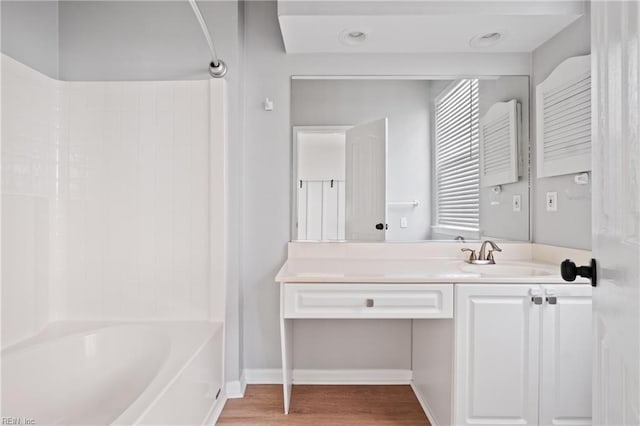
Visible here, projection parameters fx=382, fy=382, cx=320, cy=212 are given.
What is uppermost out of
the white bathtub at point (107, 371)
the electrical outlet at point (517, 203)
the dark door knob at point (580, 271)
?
the electrical outlet at point (517, 203)

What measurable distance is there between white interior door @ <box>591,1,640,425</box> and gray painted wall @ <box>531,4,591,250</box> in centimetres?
136

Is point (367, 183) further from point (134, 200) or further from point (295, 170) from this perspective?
point (134, 200)

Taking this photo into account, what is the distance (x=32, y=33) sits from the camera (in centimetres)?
201

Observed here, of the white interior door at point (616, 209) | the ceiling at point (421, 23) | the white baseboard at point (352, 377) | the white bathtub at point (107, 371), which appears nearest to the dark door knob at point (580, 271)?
the white interior door at point (616, 209)

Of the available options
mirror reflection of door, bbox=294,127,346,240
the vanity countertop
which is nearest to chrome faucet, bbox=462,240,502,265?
the vanity countertop

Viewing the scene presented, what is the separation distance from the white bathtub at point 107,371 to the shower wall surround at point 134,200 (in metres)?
0.18

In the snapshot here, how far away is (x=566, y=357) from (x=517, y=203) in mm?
981

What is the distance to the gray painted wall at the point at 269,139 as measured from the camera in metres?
2.38

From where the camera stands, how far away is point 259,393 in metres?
2.26

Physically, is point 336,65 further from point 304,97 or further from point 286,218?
point 286,218

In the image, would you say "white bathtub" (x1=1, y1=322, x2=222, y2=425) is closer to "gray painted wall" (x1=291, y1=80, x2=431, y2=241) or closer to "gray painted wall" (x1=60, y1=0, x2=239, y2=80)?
"gray painted wall" (x1=291, y1=80, x2=431, y2=241)

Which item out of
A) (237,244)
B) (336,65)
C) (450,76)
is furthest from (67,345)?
(450,76)

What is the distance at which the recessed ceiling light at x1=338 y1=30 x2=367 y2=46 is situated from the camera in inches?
83.7

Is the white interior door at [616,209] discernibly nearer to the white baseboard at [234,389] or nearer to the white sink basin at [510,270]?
the white sink basin at [510,270]
